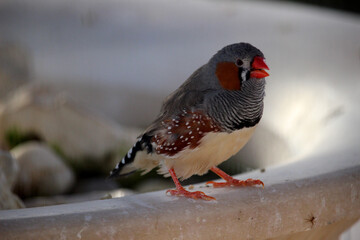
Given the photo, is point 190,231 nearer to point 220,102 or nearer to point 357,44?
point 220,102

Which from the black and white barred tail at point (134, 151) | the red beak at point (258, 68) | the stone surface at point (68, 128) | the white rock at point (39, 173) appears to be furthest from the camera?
the stone surface at point (68, 128)

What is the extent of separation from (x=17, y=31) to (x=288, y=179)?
6.94 feet

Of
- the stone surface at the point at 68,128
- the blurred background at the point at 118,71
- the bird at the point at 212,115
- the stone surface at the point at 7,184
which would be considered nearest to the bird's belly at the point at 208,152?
the bird at the point at 212,115

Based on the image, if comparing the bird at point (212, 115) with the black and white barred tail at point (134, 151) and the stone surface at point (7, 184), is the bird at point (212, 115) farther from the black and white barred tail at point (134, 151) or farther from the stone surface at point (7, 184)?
the stone surface at point (7, 184)

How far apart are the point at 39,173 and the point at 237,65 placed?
1096mm

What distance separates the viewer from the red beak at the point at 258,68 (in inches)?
37.7

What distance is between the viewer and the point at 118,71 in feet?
8.13

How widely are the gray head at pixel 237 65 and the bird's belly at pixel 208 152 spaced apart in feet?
0.30

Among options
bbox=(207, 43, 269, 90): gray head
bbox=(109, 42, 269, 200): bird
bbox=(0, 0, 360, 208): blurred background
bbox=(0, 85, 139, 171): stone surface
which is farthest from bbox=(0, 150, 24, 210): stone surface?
bbox=(0, 85, 139, 171): stone surface

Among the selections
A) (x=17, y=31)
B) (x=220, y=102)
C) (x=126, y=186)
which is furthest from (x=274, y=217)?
(x=17, y=31)

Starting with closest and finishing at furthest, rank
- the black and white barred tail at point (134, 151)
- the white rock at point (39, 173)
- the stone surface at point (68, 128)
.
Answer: the black and white barred tail at point (134, 151), the white rock at point (39, 173), the stone surface at point (68, 128)

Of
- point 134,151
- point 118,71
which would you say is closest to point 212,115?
point 134,151

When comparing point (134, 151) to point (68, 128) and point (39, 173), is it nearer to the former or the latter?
point (39, 173)

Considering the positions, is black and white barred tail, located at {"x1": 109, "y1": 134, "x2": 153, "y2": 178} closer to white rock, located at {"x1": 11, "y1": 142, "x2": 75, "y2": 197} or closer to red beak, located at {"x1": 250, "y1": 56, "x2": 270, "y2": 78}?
red beak, located at {"x1": 250, "y1": 56, "x2": 270, "y2": 78}
